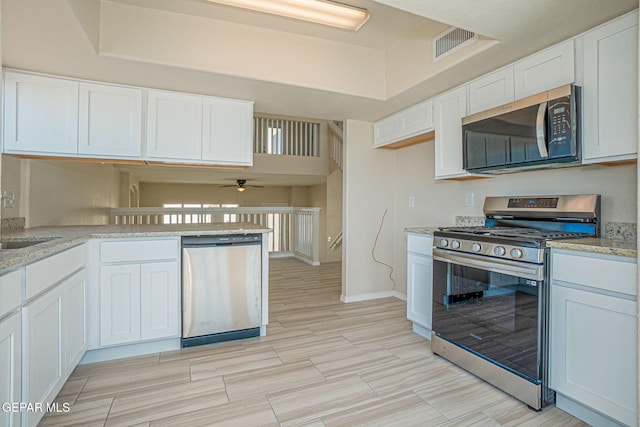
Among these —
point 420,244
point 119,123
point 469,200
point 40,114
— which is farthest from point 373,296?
point 40,114

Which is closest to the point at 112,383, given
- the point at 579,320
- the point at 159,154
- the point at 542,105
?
the point at 159,154

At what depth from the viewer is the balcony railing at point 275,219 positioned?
5.43 metres

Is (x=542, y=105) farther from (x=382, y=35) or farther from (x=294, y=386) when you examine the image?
(x=294, y=386)

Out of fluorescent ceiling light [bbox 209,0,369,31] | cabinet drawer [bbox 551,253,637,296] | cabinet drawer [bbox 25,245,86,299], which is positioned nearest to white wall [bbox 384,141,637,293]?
cabinet drawer [bbox 551,253,637,296]

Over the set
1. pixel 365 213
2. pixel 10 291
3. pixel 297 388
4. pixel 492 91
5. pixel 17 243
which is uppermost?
pixel 492 91

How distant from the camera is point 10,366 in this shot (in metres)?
1.33

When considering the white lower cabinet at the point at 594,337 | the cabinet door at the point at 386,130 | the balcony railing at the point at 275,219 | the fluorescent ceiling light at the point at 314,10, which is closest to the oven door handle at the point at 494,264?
the white lower cabinet at the point at 594,337

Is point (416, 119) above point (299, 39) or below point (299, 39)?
below

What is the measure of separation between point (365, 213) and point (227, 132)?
185 cm

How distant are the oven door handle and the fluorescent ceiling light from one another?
1820 millimetres

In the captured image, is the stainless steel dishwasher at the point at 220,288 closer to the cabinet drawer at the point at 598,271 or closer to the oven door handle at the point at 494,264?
the oven door handle at the point at 494,264

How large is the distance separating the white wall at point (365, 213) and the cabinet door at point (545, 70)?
1893 mm

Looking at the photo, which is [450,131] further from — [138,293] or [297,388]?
[138,293]

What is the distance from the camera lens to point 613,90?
179 centimetres
